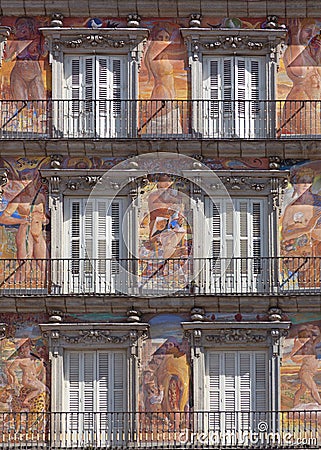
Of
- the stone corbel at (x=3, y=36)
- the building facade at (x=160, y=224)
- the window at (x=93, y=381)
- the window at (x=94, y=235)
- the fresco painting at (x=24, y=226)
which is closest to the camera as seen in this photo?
the window at (x=93, y=381)

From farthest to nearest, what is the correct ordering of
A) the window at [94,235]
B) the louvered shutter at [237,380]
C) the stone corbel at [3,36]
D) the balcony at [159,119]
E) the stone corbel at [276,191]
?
the stone corbel at [3,36]
the balcony at [159,119]
the stone corbel at [276,191]
the window at [94,235]
the louvered shutter at [237,380]

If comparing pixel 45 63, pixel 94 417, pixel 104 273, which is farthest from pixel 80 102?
pixel 94 417

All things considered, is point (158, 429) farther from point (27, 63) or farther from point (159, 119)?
point (27, 63)

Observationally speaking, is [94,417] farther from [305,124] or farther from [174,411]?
[305,124]

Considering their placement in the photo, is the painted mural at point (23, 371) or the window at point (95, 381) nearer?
the painted mural at point (23, 371)

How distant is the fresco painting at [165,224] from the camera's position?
120 feet

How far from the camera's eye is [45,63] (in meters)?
37.5

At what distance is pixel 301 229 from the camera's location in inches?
1455

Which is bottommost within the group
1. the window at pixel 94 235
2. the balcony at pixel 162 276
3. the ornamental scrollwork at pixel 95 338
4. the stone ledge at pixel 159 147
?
the ornamental scrollwork at pixel 95 338

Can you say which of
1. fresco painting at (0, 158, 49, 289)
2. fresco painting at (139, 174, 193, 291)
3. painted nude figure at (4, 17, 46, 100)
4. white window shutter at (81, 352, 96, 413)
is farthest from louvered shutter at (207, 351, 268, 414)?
painted nude figure at (4, 17, 46, 100)

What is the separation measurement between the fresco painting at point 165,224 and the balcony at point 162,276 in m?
0.05

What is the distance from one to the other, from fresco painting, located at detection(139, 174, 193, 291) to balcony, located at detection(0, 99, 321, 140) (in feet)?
4.05

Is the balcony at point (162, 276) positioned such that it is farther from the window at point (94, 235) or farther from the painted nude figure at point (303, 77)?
the painted nude figure at point (303, 77)

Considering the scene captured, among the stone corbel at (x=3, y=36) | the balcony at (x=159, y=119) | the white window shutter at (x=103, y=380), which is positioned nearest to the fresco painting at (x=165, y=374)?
the white window shutter at (x=103, y=380)
